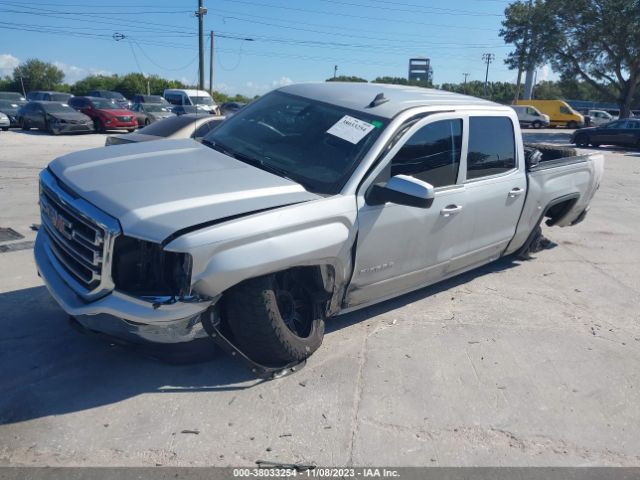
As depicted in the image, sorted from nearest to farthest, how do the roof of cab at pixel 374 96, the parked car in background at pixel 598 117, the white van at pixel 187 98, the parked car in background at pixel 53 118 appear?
1. the roof of cab at pixel 374 96
2. the parked car in background at pixel 53 118
3. the white van at pixel 187 98
4. the parked car in background at pixel 598 117

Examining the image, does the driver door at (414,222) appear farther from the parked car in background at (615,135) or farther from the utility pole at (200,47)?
the utility pole at (200,47)

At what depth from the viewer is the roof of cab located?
430 cm

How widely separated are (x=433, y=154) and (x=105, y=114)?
22.8 m

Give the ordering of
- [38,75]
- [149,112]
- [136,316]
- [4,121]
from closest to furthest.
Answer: [136,316] < [4,121] < [149,112] < [38,75]

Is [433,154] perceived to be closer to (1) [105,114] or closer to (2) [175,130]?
(2) [175,130]

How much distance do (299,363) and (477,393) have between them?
3.87ft

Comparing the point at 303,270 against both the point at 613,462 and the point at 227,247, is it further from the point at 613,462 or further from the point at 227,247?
the point at 613,462

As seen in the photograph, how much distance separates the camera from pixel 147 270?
125 inches

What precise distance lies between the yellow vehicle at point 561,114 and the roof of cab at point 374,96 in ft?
157

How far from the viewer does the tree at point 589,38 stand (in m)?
36.9

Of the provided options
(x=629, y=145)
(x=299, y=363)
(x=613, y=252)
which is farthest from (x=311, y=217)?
(x=629, y=145)

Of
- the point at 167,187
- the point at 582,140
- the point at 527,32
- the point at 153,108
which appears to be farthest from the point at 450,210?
the point at 527,32

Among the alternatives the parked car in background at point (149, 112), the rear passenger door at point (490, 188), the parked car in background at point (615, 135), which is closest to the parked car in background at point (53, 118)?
the parked car in background at point (149, 112)

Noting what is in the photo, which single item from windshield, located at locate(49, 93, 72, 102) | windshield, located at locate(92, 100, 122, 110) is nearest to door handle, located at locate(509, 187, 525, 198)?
windshield, located at locate(92, 100, 122, 110)
